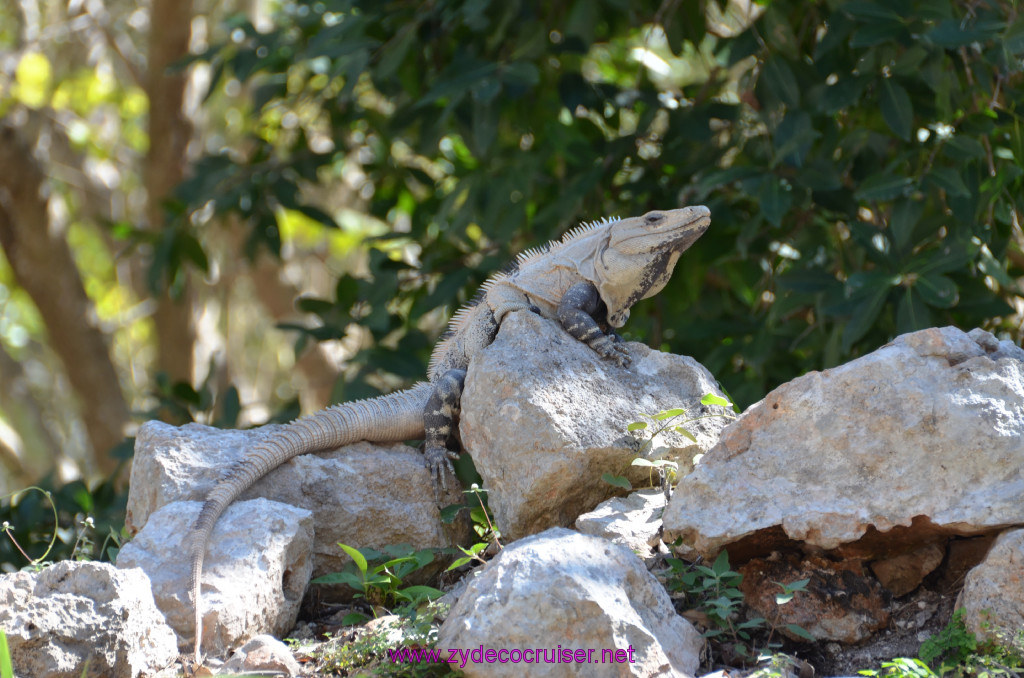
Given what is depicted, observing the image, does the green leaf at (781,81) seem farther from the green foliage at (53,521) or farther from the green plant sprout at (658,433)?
the green foliage at (53,521)

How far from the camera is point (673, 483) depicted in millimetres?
4152

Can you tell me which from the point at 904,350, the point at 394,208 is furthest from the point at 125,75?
the point at 904,350

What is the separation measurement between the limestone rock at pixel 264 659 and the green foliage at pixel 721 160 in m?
2.77

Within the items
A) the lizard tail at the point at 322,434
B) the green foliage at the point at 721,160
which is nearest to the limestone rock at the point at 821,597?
the green foliage at the point at 721,160

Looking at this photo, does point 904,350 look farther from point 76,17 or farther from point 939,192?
point 76,17

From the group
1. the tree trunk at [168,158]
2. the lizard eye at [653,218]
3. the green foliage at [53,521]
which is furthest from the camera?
the tree trunk at [168,158]

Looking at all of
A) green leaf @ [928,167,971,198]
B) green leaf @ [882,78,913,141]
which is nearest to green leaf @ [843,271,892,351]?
green leaf @ [928,167,971,198]

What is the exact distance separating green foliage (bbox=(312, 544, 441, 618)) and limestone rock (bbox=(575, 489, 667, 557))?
2.13ft

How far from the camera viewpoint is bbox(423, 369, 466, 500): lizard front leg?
15.2 feet

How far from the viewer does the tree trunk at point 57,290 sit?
365 inches

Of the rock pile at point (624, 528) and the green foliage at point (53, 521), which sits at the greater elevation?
the rock pile at point (624, 528)

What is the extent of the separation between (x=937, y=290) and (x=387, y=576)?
3.08 metres

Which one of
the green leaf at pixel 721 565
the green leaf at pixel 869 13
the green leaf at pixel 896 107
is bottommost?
the green leaf at pixel 721 565

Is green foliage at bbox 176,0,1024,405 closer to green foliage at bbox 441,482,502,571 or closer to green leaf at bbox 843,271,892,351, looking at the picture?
green leaf at bbox 843,271,892,351
